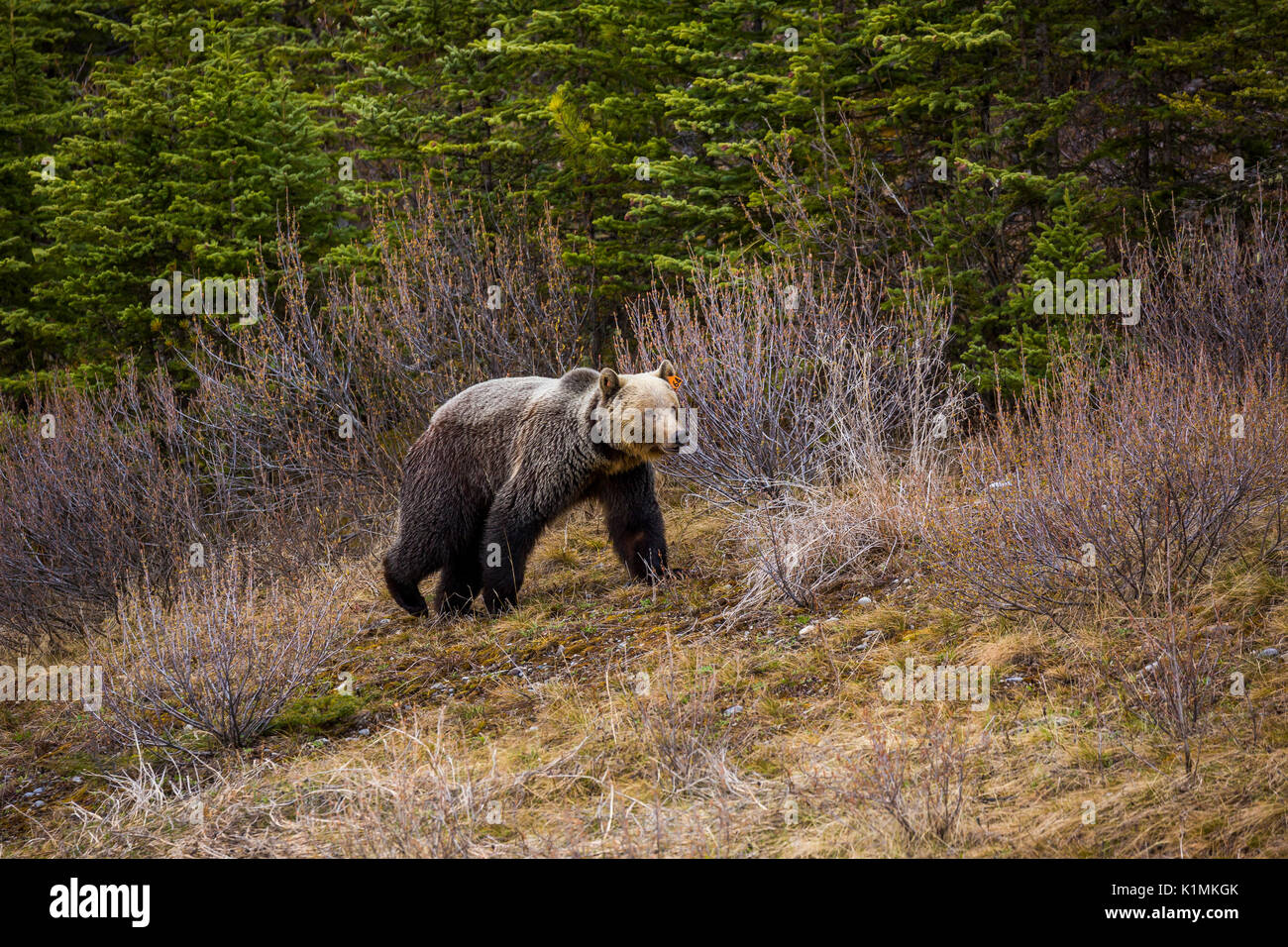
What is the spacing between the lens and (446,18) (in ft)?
46.5

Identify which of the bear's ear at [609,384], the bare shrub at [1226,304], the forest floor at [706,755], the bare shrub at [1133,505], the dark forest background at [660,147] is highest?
the dark forest background at [660,147]

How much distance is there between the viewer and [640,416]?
713 cm

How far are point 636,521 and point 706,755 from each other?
299cm

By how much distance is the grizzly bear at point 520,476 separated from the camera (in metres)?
7.32

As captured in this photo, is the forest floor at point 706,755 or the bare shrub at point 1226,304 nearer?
the forest floor at point 706,755

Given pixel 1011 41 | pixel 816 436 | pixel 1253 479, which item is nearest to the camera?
pixel 1253 479

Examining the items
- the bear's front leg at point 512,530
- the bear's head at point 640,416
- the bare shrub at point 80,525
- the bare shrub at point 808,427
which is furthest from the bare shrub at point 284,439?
the bear's head at point 640,416

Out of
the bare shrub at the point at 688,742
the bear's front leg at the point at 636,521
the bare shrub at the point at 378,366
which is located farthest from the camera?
the bare shrub at the point at 378,366

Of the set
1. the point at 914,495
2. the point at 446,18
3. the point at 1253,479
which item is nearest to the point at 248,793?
the point at 914,495

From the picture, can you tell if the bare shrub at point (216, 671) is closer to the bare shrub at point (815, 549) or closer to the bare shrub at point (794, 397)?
the bare shrub at point (815, 549)

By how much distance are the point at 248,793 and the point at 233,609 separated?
3.93 feet

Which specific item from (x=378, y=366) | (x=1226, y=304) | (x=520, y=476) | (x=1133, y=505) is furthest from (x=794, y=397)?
(x=378, y=366)

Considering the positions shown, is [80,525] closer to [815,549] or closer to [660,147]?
[815,549]

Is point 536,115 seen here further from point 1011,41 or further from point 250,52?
point 250,52
